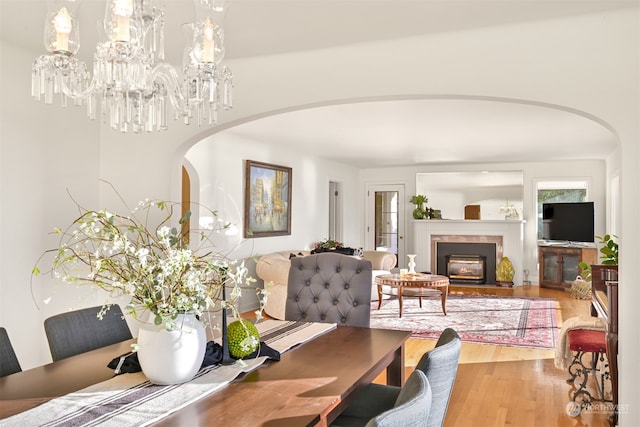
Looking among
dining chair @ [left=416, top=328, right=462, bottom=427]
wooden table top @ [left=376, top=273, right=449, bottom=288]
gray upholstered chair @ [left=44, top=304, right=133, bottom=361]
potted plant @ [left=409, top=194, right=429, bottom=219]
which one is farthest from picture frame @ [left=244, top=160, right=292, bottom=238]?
dining chair @ [left=416, top=328, right=462, bottom=427]

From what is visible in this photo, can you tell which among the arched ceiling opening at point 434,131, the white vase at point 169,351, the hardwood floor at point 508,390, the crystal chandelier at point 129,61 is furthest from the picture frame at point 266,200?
the white vase at point 169,351

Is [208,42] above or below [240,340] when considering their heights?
above

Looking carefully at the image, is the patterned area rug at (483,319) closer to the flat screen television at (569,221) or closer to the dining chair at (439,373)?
the flat screen television at (569,221)

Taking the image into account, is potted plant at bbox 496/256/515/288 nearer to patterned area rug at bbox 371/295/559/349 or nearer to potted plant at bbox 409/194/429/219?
patterned area rug at bbox 371/295/559/349

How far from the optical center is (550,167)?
Result: 386 inches

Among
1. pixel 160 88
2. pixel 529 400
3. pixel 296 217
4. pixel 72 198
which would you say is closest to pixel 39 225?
pixel 72 198

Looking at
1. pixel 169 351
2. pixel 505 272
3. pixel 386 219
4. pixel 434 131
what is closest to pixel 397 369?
pixel 169 351

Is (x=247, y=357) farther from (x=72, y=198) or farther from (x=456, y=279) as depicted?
(x=456, y=279)

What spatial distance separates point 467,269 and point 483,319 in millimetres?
3661

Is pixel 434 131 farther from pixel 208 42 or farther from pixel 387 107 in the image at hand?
pixel 208 42

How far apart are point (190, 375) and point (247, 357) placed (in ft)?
1.04

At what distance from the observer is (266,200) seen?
746 centimetres

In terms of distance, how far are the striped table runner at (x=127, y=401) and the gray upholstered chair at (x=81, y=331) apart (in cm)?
55

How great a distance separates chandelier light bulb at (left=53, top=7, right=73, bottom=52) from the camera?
1.86 m
